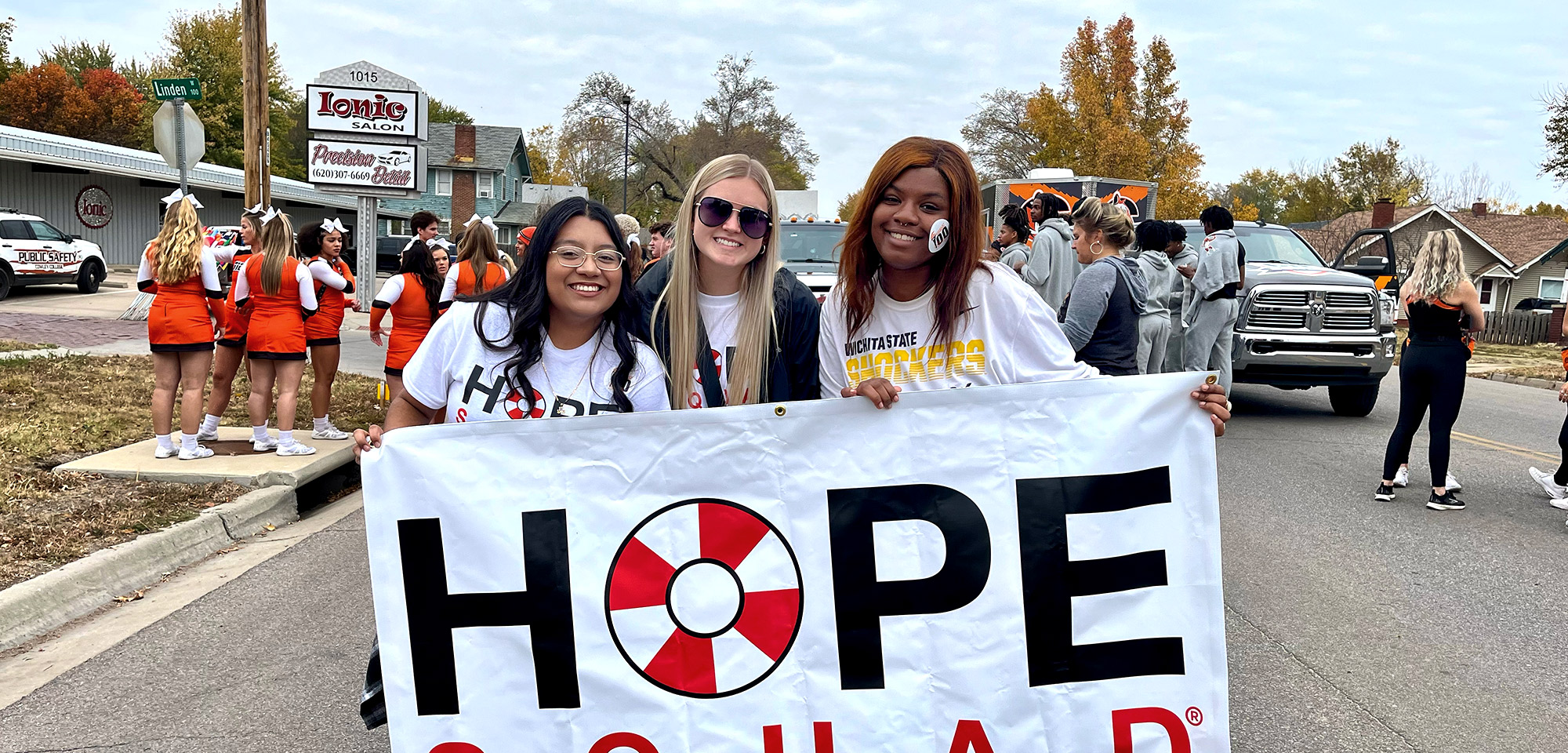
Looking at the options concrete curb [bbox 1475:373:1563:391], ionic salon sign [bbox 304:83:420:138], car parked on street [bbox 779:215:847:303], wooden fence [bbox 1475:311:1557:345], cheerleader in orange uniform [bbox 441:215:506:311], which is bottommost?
concrete curb [bbox 1475:373:1563:391]

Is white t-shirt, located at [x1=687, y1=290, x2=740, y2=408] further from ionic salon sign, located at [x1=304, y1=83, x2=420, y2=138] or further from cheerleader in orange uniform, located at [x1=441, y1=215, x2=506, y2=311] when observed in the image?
ionic salon sign, located at [x1=304, y1=83, x2=420, y2=138]

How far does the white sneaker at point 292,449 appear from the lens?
26.5 ft

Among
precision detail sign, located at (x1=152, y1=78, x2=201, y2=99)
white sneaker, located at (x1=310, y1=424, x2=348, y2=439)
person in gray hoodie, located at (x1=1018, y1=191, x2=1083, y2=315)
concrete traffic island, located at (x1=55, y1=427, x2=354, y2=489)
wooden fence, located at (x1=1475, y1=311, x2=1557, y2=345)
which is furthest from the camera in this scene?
wooden fence, located at (x1=1475, y1=311, x2=1557, y2=345)

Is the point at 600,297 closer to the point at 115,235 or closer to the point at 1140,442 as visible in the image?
the point at 1140,442

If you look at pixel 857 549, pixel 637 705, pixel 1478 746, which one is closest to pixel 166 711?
pixel 637 705

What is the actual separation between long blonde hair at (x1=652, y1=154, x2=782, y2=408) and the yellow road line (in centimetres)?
967

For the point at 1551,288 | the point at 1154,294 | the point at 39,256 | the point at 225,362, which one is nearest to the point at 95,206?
the point at 39,256

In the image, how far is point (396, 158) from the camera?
2212 centimetres

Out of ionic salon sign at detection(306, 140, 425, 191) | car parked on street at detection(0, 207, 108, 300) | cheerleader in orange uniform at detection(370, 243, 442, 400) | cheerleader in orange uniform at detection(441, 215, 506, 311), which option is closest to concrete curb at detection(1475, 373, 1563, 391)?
cheerleader in orange uniform at detection(441, 215, 506, 311)

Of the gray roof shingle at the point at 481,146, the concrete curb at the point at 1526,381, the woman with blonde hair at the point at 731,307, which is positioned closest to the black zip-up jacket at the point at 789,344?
the woman with blonde hair at the point at 731,307

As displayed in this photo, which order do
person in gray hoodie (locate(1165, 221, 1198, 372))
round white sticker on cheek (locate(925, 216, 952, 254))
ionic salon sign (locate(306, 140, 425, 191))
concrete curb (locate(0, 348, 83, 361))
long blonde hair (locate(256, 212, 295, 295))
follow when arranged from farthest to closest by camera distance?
1. ionic salon sign (locate(306, 140, 425, 191))
2. concrete curb (locate(0, 348, 83, 361))
3. person in gray hoodie (locate(1165, 221, 1198, 372))
4. long blonde hair (locate(256, 212, 295, 295))
5. round white sticker on cheek (locate(925, 216, 952, 254))

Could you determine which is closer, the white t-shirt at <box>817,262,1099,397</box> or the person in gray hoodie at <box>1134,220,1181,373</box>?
the white t-shirt at <box>817,262,1099,397</box>

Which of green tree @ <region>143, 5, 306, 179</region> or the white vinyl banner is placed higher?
green tree @ <region>143, 5, 306, 179</region>

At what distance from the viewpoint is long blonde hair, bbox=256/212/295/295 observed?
A: 8.04 m
